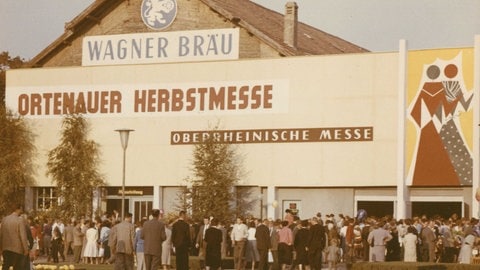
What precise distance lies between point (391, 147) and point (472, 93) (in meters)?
4.12

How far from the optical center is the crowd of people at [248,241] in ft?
99.2

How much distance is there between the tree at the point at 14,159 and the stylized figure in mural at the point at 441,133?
773 inches

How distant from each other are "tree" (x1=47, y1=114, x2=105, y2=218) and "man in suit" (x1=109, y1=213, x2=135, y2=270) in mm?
28522

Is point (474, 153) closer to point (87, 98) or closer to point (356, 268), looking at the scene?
point (356, 268)

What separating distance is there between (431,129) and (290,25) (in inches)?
438

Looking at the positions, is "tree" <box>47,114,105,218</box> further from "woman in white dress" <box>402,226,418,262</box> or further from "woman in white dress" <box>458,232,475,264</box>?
"woman in white dress" <box>458,232,475,264</box>

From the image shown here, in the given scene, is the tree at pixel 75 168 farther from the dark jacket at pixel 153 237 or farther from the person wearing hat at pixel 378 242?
the dark jacket at pixel 153 237

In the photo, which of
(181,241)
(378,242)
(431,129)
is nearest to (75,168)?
(431,129)

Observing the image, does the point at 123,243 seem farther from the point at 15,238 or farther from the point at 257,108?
the point at 257,108

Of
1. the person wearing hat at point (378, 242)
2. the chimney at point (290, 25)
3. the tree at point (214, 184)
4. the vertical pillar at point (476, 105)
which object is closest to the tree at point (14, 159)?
the tree at point (214, 184)

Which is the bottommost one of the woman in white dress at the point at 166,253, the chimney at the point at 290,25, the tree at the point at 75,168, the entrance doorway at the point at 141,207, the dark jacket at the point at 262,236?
the woman in white dress at the point at 166,253

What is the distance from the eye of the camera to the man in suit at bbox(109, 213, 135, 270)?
30.0 metres

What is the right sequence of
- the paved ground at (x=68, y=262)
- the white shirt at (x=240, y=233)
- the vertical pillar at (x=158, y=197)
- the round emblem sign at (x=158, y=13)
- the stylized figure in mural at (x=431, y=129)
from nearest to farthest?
the white shirt at (x=240, y=233) → the paved ground at (x=68, y=262) → the stylized figure in mural at (x=431, y=129) → the vertical pillar at (x=158, y=197) → the round emblem sign at (x=158, y=13)

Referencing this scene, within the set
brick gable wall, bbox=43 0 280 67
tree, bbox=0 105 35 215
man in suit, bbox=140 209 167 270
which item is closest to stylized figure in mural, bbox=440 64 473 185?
brick gable wall, bbox=43 0 280 67
